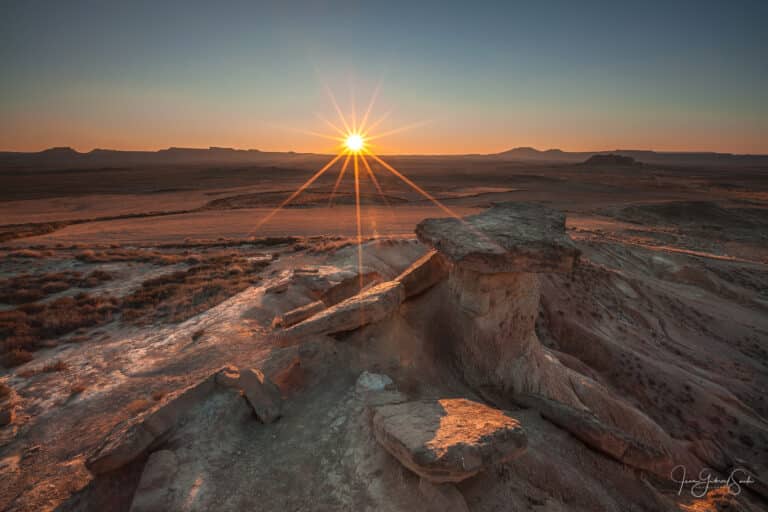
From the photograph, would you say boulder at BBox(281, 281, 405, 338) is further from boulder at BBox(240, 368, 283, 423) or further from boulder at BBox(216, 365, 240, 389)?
boulder at BBox(216, 365, 240, 389)

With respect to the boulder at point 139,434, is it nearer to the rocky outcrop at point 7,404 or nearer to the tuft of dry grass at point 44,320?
the rocky outcrop at point 7,404

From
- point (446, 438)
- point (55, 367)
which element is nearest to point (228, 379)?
point (446, 438)

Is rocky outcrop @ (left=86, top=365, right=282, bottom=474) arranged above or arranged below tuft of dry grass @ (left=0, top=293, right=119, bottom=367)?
above

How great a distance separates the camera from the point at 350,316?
6676 mm

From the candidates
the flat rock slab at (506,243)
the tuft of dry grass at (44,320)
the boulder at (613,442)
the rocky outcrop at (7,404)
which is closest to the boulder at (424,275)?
the flat rock slab at (506,243)

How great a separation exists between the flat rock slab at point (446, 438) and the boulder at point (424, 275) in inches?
166

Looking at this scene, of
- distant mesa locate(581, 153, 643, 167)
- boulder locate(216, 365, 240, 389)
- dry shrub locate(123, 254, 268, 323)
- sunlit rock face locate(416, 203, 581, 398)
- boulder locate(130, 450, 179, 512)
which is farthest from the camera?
distant mesa locate(581, 153, 643, 167)

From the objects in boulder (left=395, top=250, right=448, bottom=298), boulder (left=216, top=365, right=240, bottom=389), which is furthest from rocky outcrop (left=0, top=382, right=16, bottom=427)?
boulder (left=395, top=250, right=448, bottom=298)

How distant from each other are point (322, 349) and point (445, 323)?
9.49 ft

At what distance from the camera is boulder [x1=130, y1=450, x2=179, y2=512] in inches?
148

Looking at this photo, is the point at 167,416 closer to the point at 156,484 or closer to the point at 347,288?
the point at 156,484

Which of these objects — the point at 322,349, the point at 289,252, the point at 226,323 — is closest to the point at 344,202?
the point at 289,252

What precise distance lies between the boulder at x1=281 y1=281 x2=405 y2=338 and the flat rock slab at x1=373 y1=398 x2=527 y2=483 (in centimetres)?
228

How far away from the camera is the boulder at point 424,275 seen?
28.3 ft
